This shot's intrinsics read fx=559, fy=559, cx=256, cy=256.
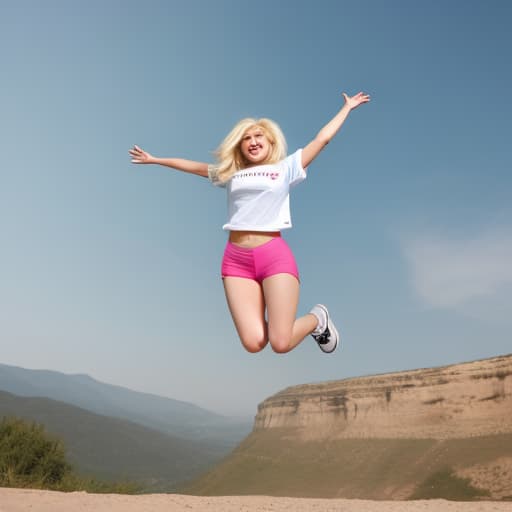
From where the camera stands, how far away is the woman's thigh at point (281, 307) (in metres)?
4.95

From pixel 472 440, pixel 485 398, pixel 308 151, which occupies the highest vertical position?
pixel 485 398

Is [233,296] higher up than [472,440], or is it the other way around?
[472,440]

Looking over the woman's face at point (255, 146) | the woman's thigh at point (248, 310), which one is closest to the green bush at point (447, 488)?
the woman's thigh at point (248, 310)

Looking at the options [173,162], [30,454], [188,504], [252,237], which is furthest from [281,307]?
[30,454]

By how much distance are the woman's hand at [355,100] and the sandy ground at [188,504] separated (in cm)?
1044

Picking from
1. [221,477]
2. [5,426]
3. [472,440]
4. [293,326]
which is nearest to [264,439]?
[221,477]

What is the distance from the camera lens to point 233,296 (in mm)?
5191

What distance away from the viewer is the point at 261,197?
5.28 m

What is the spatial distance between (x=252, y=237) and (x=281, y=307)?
2.47ft

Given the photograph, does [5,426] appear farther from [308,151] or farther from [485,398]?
[485,398]

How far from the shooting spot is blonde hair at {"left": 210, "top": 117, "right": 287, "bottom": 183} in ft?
18.1

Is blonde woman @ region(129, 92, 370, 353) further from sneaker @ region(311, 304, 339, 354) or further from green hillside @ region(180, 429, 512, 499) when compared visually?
green hillside @ region(180, 429, 512, 499)

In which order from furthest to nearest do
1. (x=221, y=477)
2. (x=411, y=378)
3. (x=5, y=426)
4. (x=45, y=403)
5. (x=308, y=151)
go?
1. (x=45, y=403)
2. (x=221, y=477)
3. (x=411, y=378)
4. (x=5, y=426)
5. (x=308, y=151)

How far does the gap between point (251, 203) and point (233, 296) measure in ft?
2.92
